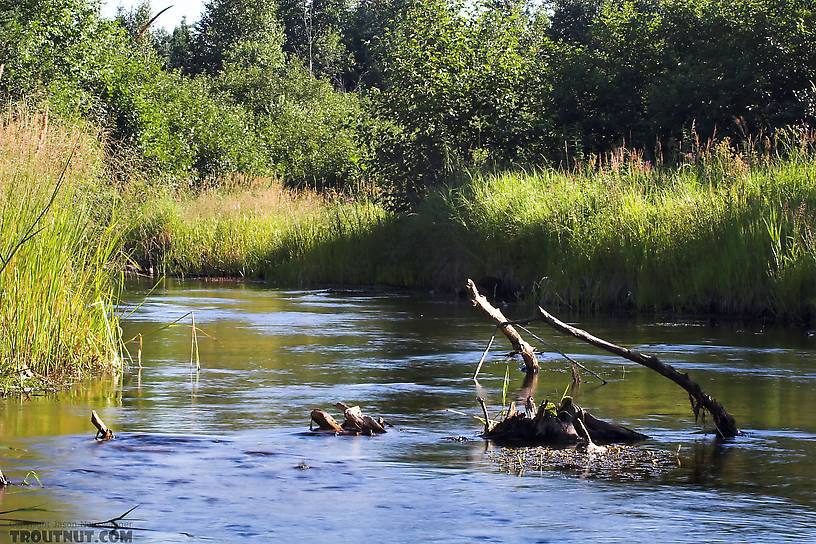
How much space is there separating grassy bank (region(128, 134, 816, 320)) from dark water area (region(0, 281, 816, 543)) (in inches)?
76.0

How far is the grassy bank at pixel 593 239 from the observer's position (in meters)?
14.9

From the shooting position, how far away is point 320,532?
5.32m

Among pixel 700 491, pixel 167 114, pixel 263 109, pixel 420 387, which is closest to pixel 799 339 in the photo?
pixel 420 387

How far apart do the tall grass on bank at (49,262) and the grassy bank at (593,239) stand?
12.7 ft

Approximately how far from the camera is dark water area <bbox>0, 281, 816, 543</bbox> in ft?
18.0

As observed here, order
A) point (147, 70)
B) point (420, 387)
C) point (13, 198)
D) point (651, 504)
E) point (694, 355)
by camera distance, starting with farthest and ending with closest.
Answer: point (147, 70), point (694, 355), point (420, 387), point (13, 198), point (651, 504)

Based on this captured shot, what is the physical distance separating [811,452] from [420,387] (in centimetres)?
345

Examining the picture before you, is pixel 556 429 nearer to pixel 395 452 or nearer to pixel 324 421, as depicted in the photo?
pixel 395 452

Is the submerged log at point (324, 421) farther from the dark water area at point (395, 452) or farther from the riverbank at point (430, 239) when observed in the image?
the riverbank at point (430, 239)

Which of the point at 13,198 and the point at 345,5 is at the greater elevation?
the point at 345,5

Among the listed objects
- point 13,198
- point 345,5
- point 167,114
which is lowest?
point 13,198

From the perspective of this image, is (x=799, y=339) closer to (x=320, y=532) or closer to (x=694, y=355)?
(x=694, y=355)

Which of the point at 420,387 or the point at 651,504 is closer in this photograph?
the point at 651,504

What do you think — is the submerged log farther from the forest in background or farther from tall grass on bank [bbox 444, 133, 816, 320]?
the forest in background
